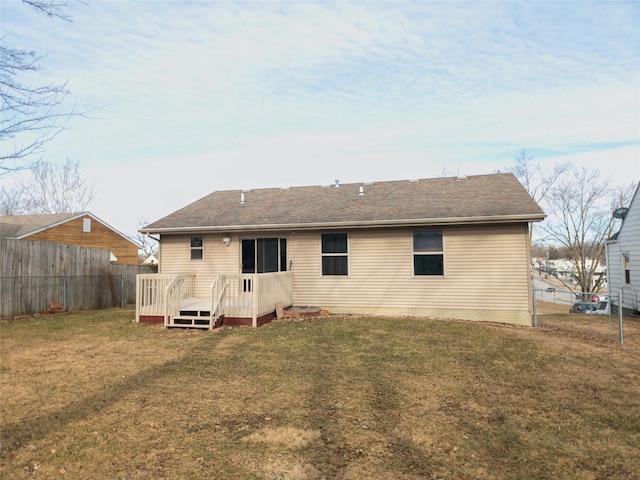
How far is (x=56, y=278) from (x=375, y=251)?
1092cm

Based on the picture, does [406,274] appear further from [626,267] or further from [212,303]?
[626,267]

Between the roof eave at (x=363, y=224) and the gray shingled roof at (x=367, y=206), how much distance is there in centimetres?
2

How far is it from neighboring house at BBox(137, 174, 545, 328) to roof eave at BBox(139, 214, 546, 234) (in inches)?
1.2

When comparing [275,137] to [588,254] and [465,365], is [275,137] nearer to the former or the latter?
[465,365]

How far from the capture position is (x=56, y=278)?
14.1m

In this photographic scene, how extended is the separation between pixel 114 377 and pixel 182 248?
26.1 feet

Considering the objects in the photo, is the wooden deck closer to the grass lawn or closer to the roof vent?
the grass lawn

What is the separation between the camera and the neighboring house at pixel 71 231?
23.3 meters

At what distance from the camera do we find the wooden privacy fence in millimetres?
12648

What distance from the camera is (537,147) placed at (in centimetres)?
3089

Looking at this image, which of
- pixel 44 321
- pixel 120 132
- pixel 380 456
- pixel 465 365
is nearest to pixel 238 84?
pixel 120 132

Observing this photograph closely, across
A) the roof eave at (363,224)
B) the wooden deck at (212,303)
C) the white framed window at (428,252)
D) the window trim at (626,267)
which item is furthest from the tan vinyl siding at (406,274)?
the window trim at (626,267)

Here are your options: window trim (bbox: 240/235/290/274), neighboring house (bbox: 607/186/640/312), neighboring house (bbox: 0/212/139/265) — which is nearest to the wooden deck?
window trim (bbox: 240/235/290/274)

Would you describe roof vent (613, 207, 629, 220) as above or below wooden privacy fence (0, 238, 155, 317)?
A: above
